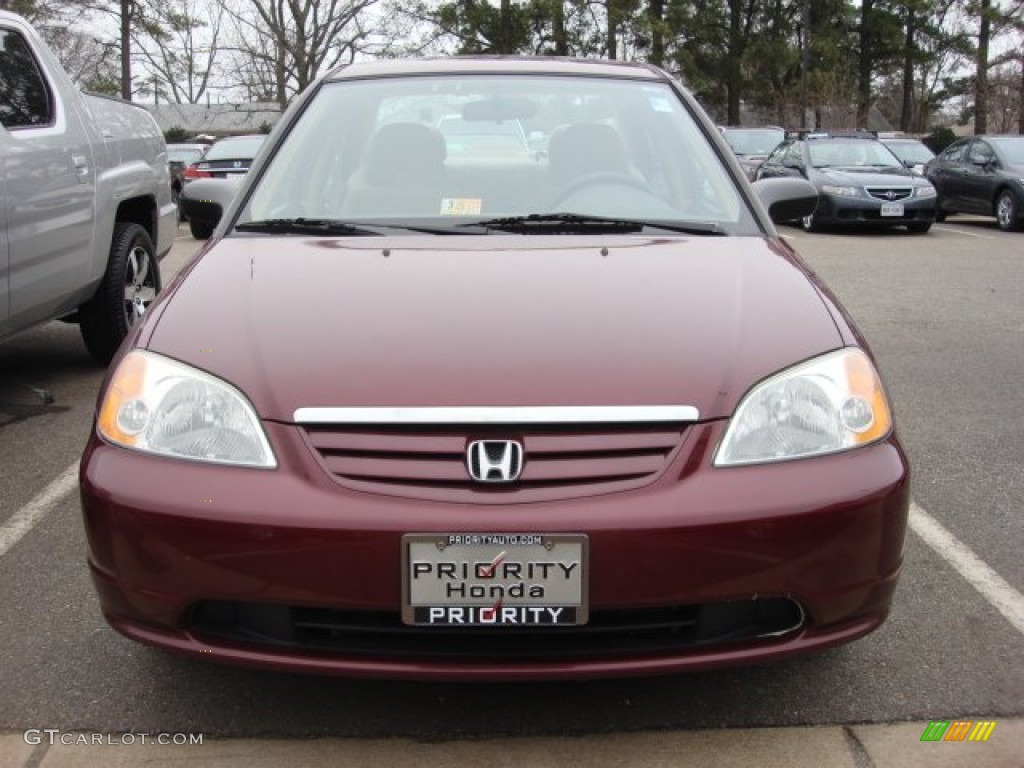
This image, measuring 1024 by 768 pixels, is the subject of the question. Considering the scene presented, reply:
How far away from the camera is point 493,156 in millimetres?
3281

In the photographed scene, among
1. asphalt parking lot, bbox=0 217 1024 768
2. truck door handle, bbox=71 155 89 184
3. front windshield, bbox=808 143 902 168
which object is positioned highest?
truck door handle, bbox=71 155 89 184

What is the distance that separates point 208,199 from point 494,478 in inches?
77.5

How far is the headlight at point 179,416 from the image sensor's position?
6.81 ft

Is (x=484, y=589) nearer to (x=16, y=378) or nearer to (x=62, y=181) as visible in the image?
(x=62, y=181)

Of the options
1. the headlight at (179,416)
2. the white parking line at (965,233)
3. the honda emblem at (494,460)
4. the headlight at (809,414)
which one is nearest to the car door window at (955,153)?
the white parking line at (965,233)

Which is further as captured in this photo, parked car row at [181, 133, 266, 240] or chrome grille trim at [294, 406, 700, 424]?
parked car row at [181, 133, 266, 240]

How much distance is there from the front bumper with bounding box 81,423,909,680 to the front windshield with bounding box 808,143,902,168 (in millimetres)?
13156

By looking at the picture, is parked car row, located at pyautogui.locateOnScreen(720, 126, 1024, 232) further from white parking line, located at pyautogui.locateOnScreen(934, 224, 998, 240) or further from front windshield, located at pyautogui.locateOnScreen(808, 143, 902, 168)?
white parking line, located at pyautogui.locateOnScreen(934, 224, 998, 240)

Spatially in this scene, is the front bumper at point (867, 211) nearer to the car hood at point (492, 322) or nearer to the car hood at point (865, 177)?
the car hood at point (865, 177)

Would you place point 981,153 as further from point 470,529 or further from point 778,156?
point 470,529

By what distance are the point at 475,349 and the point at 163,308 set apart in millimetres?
789

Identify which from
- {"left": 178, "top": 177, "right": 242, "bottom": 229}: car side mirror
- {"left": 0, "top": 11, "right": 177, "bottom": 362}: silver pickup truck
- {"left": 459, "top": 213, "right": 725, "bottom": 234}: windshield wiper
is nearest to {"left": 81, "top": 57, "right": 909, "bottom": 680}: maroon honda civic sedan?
{"left": 459, "top": 213, "right": 725, "bottom": 234}: windshield wiper

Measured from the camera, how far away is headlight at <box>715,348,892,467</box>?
2.07m

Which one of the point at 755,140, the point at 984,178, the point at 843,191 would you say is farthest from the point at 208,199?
the point at 755,140
